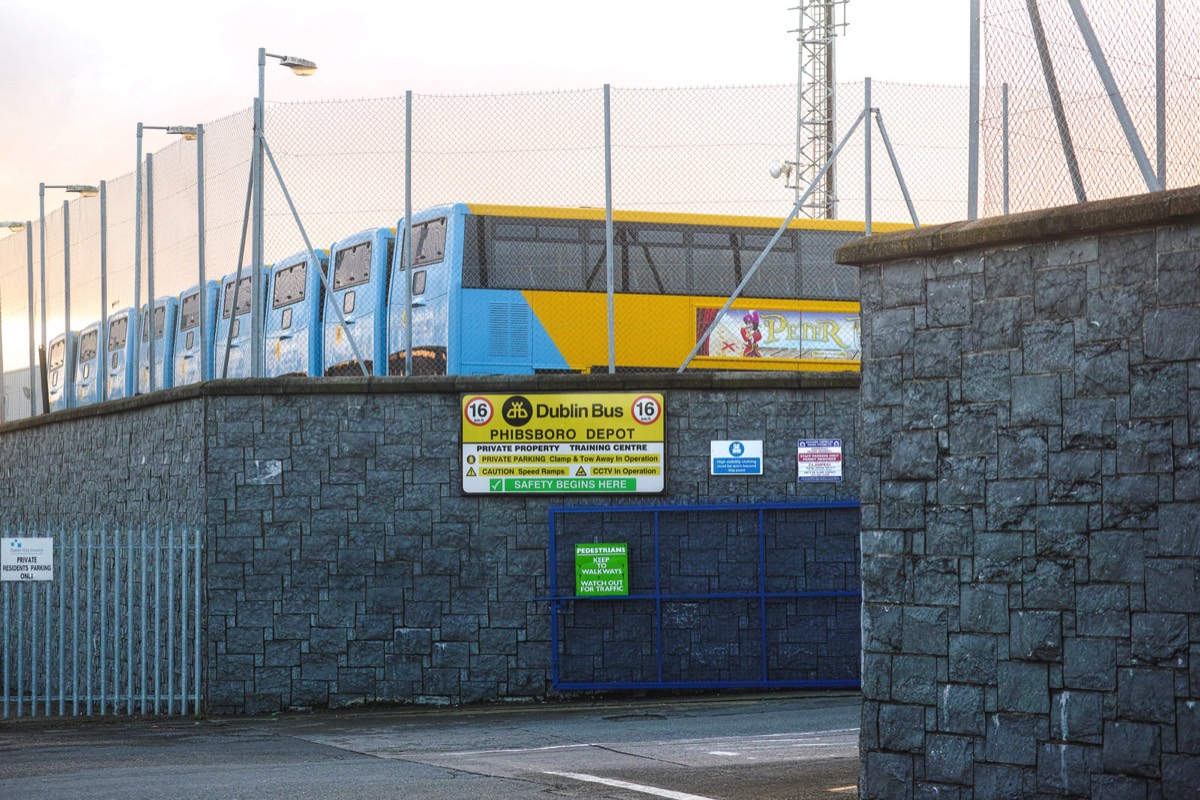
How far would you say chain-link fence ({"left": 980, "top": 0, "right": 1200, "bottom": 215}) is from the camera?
27.1 ft

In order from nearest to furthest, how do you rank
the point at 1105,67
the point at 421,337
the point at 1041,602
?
the point at 1041,602 < the point at 1105,67 < the point at 421,337

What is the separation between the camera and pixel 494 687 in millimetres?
15594

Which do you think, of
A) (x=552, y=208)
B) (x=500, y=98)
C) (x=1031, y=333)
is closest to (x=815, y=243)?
(x=552, y=208)

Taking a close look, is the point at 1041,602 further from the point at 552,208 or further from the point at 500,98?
the point at 552,208

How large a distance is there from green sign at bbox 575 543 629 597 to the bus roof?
4.76m

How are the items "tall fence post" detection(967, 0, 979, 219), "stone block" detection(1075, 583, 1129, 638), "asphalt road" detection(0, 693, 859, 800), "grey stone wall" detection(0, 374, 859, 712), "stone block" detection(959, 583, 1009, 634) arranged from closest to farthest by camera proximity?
"stone block" detection(1075, 583, 1129, 638) < "stone block" detection(959, 583, 1009, 634) < "tall fence post" detection(967, 0, 979, 219) < "asphalt road" detection(0, 693, 859, 800) < "grey stone wall" detection(0, 374, 859, 712)

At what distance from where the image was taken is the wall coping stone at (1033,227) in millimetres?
7227

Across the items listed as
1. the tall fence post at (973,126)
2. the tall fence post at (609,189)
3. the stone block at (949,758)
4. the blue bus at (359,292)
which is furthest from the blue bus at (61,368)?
the stone block at (949,758)

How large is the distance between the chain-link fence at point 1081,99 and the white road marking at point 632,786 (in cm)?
384

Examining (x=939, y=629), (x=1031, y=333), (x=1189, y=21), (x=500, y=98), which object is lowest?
(x=939, y=629)

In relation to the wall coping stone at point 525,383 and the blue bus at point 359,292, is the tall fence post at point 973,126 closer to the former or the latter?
the wall coping stone at point 525,383

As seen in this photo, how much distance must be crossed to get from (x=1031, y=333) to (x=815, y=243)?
44.2ft

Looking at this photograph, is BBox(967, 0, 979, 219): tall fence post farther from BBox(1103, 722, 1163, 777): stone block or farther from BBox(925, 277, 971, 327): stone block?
BBox(1103, 722, 1163, 777): stone block

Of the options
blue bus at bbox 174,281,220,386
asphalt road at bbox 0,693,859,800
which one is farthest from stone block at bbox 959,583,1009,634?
blue bus at bbox 174,281,220,386
